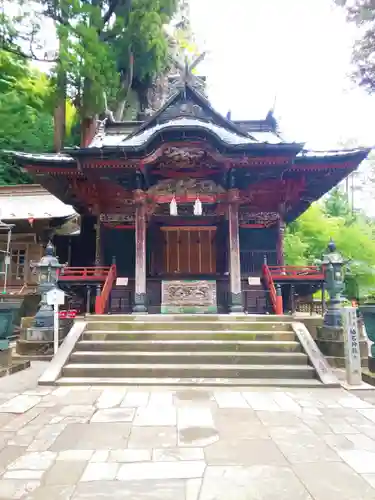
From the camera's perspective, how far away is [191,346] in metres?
7.32

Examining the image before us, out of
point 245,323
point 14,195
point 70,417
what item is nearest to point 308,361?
point 245,323

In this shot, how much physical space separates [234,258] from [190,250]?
2.53 metres

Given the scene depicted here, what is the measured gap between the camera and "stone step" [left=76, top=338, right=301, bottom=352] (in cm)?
729

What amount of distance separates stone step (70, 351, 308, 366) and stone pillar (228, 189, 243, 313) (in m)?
2.50

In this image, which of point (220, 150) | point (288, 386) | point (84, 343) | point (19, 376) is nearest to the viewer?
point (288, 386)

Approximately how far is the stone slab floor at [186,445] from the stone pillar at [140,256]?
393 cm

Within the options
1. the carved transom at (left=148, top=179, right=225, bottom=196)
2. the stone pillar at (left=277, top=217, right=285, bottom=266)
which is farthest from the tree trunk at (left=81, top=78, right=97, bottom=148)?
the stone pillar at (left=277, top=217, right=285, bottom=266)

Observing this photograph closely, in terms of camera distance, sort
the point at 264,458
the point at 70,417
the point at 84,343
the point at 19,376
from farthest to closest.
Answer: the point at 84,343 < the point at 19,376 < the point at 70,417 < the point at 264,458

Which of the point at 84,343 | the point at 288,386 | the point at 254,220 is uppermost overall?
the point at 254,220

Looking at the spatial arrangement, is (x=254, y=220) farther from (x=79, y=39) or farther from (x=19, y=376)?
(x=79, y=39)

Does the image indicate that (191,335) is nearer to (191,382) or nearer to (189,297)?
(191,382)

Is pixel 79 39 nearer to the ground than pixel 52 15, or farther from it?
nearer to the ground

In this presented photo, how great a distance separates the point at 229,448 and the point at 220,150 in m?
7.56

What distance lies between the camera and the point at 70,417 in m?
4.53
